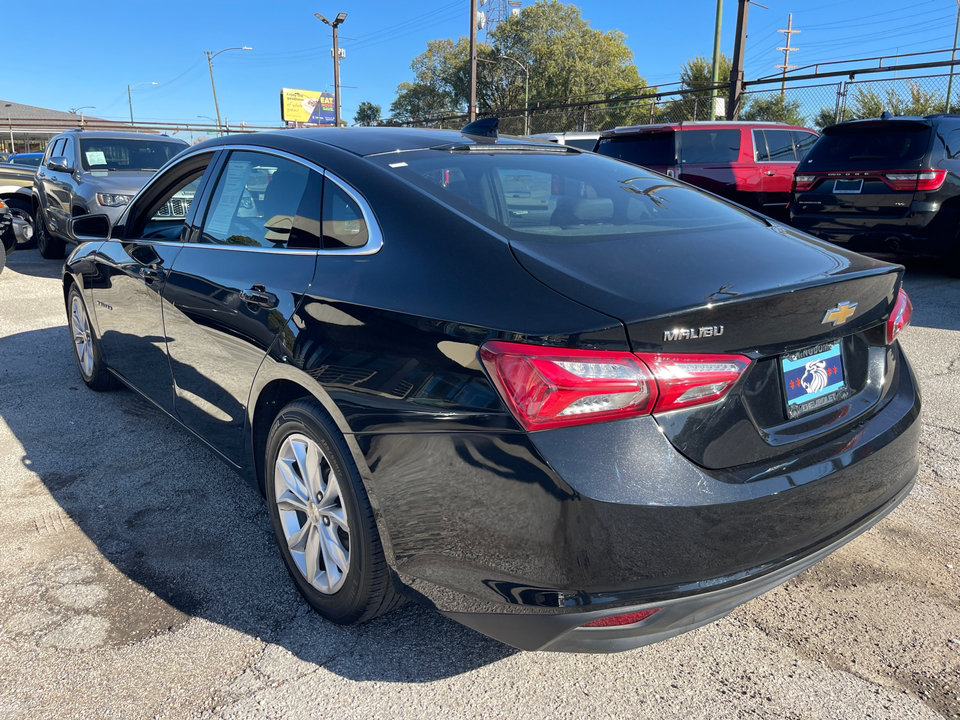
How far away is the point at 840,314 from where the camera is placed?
2.02m

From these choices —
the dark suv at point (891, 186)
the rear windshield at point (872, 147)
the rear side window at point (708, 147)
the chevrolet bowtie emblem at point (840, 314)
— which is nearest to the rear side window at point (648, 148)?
the rear side window at point (708, 147)

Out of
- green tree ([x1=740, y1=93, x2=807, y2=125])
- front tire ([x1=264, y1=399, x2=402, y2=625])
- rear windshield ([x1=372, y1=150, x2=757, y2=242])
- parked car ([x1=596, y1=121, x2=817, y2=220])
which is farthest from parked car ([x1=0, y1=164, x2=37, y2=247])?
green tree ([x1=740, y1=93, x2=807, y2=125])

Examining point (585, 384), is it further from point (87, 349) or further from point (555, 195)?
point (87, 349)

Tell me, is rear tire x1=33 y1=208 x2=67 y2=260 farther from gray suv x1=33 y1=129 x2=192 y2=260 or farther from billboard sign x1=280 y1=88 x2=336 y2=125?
billboard sign x1=280 y1=88 x2=336 y2=125

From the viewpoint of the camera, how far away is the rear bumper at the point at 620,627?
1.75m

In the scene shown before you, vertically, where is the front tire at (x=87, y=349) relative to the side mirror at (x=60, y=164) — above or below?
below

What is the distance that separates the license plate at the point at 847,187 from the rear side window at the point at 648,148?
8.07ft

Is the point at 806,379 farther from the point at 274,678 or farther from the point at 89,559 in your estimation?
the point at 89,559

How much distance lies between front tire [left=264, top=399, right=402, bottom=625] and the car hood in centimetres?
82

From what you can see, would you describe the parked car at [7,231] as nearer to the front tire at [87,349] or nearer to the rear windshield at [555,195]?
the front tire at [87,349]

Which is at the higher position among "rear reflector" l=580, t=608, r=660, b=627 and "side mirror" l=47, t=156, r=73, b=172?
"side mirror" l=47, t=156, r=73, b=172

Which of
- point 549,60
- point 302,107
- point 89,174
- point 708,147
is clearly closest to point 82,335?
point 89,174

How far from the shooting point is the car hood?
1.74m

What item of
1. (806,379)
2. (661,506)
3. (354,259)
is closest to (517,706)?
(661,506)
